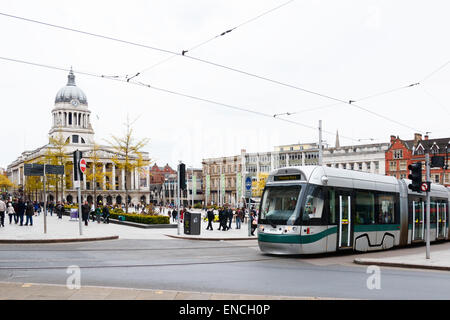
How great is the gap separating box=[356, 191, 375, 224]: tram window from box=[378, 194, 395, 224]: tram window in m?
0.63

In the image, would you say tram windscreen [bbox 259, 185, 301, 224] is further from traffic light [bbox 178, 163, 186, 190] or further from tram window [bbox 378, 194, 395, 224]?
traffic light [bbox 178, 163, 186, 190]

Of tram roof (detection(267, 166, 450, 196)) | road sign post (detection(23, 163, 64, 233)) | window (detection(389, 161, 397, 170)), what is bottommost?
tram roof (detection(267, 166, 450, 196))

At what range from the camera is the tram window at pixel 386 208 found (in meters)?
20.0

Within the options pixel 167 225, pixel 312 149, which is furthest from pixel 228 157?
pixel 167 225

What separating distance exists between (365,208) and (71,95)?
139m

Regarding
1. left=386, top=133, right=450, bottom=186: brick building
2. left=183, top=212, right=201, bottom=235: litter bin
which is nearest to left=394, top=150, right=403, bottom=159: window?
left=386, top=133, right=450, bottom=186: brick building

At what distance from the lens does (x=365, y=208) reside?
62.1 ft

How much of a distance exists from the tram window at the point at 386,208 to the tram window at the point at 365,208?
2.08ft

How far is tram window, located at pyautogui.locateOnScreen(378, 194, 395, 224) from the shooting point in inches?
787

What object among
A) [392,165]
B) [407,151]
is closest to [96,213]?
[407,151]

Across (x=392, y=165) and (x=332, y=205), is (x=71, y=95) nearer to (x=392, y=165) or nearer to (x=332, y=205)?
(x=392, y=165)

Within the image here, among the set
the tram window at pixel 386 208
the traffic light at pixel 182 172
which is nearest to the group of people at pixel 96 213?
the traffic light at pixel 182 172

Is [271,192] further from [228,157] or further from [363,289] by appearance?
[228,157]
